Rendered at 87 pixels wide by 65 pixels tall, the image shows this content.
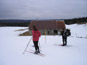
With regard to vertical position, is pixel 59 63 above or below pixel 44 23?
below

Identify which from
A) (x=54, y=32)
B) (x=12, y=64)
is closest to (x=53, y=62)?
(x=12, y=64)

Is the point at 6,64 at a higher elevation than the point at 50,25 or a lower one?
lower

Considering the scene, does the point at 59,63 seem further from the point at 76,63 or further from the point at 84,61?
the point at 84,61

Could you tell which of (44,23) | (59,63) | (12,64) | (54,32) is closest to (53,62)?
(59,63)

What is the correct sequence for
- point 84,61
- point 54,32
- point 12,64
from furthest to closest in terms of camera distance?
point 54,32
point 84,61
point 12,64

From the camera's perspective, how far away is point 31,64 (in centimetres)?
426

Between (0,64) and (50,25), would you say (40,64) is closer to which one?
(0,64)

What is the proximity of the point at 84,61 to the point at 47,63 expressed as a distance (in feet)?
6.06

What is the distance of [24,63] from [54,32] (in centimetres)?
2232

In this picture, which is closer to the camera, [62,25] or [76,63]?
[76,63]

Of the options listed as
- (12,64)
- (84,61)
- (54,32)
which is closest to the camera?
(12,64)

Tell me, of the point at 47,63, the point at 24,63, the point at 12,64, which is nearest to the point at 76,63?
the point at 47,63

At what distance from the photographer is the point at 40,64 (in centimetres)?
425

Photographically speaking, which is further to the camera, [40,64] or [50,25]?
[50,25]
